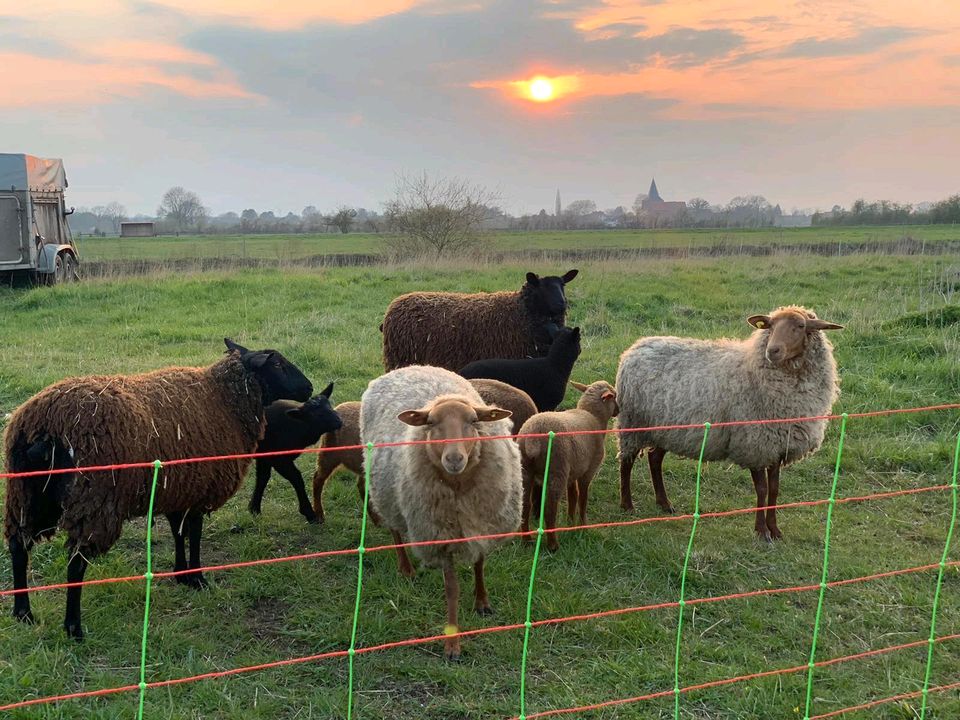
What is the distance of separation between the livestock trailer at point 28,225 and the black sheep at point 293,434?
14.1 metres

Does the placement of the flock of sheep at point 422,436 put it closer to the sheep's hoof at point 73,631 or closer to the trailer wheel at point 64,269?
the sheep's hoof at point 73,631

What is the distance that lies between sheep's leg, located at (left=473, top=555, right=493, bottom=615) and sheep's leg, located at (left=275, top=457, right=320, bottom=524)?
180cm

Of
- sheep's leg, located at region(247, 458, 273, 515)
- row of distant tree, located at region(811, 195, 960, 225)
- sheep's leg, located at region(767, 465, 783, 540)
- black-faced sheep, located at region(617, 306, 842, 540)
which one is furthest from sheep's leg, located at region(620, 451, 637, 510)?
row of distant tree, located at region(811, 195, 960, 225)

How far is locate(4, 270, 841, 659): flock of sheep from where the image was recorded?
159 inches

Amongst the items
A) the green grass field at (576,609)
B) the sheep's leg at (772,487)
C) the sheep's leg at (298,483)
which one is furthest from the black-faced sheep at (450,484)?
the sheep's leg at (772,487)

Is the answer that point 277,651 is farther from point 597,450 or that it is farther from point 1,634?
point 597,450

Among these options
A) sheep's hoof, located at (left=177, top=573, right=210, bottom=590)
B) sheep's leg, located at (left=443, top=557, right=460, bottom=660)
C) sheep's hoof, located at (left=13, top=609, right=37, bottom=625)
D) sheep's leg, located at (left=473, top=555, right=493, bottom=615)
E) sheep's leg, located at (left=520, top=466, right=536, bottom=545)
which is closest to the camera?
sheep's leg, located at (left=443, top=557, right=460, bottom=660)

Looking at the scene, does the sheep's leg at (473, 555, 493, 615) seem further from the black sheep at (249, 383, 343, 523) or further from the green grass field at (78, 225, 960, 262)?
the green grass field at (78, 225, 960, 262)

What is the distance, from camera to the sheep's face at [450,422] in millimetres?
3943

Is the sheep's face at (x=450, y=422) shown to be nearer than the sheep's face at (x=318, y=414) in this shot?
Yes

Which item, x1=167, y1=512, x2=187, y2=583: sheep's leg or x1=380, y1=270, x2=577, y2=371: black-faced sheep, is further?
x1=380, y1=270, x2=577, y2=371: black-faced sheep

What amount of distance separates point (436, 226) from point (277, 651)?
22.2m

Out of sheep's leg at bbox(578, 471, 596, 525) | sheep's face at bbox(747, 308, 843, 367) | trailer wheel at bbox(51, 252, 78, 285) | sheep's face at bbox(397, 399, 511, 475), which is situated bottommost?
sheep's leg at bbox(578, 471, 596, 525)

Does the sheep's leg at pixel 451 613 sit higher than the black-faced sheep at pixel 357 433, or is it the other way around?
the black-faced sheep at pixel 357 433
